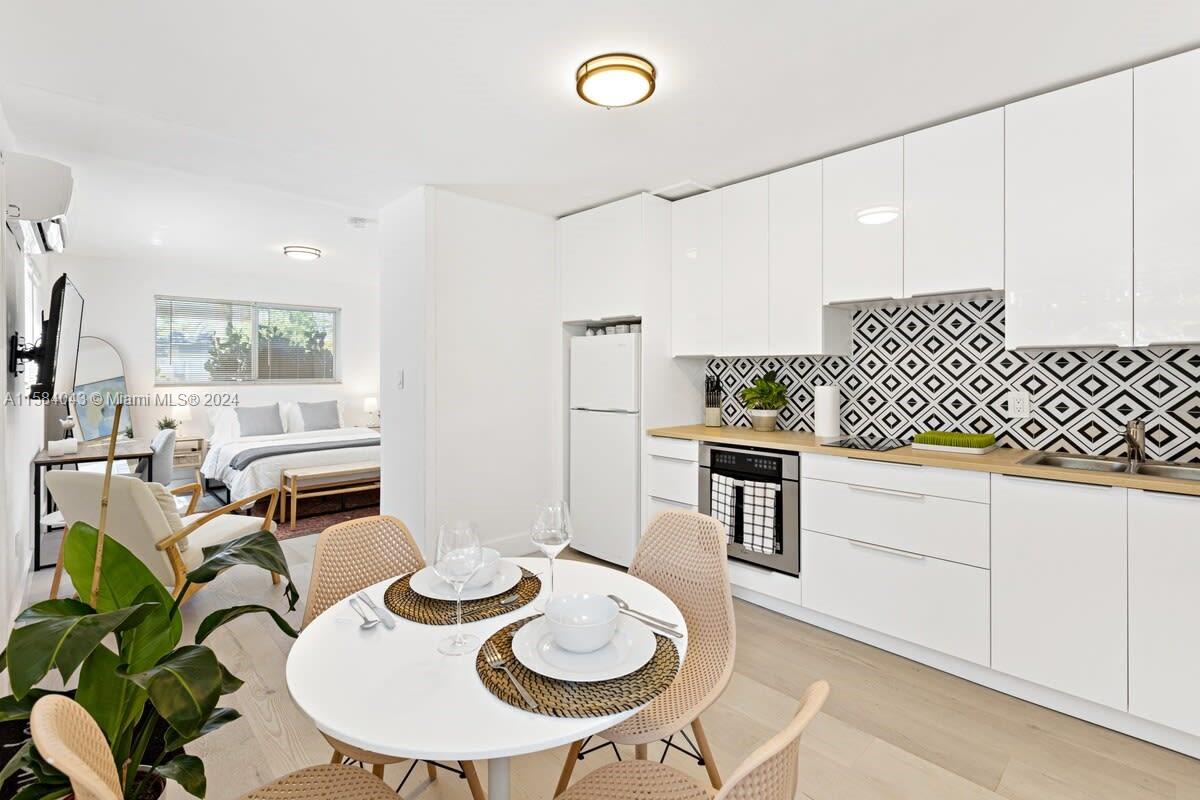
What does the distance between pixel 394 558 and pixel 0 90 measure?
250 centimetres

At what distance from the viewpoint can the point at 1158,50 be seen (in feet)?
6.59

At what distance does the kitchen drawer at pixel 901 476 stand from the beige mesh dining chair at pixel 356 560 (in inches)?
74.0

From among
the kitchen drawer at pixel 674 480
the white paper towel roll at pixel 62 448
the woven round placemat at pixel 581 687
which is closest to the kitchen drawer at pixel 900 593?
the kitchen drawer at pixel 674 480

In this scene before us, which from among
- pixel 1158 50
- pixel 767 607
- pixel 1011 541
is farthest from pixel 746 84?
pixel 767 607

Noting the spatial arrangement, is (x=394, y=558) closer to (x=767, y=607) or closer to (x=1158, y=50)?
(x=767, y=607)

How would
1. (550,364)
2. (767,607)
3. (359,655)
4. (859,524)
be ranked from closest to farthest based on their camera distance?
1. (359,655)
2. (859,524)
3. (767,607)
4. (550,364)

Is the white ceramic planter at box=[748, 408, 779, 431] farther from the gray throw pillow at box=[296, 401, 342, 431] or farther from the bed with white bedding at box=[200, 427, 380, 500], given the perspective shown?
the gray throw pillow at box=[296, 401, 342, 431]

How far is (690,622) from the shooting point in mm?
1806

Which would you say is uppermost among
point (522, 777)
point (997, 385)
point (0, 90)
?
point (0, 90)

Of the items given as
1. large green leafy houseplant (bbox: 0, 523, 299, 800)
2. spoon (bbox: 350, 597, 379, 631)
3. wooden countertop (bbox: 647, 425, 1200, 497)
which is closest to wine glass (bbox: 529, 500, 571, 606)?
spoon (bbox: 350, 597, 379, 631)

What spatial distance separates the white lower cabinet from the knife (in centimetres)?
238

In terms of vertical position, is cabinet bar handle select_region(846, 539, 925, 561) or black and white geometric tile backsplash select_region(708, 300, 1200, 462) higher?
black and white geometric tile backsplash select_region(708, 300, 1200, 462)

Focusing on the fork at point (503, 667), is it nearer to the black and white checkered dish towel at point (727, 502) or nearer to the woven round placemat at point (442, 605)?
the woven round placemat at point (442, 605)

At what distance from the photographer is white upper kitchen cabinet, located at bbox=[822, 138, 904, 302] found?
2680 mm
